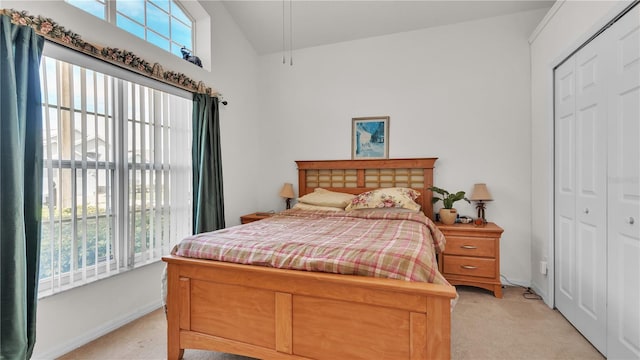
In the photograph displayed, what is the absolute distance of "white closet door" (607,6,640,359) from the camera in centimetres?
160

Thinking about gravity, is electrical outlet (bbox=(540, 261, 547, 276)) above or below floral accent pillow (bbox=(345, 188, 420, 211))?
below

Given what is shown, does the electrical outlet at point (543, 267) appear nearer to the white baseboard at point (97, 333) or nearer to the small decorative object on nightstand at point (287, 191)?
the small decorative object on nightstand at point (287, 191)

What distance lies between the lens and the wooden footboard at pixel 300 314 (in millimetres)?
1341

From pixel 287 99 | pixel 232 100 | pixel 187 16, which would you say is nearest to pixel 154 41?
pixel 187 16

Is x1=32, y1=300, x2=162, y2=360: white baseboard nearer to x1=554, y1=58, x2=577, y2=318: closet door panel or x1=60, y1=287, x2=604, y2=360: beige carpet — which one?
x1=60, y1=287, x2=604, y2=360: beige carpet

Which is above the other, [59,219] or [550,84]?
[550,84]

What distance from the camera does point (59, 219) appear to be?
1.92 meters

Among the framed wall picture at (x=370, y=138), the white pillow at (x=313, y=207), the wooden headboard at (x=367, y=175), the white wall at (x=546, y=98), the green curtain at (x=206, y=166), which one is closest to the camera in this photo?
the white wall at (x=546, y=98)

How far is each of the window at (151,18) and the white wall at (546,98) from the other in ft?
11.7

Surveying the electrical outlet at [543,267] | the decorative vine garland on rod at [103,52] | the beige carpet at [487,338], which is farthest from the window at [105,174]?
the electrical outlet at [543,267]

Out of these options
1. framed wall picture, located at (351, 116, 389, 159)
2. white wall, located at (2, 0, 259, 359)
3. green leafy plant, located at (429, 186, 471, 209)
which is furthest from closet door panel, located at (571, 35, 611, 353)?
white wall, located at (2, 0, 259, 359)

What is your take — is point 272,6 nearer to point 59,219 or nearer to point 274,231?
point 274,231

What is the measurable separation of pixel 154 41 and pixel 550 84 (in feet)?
12.3

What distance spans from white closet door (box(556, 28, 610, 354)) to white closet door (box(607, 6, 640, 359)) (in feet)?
0.28
